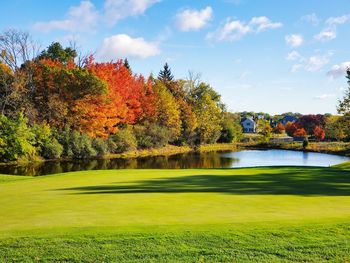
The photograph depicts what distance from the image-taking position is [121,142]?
2450 inches

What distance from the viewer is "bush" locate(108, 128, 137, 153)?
60750 millimetres

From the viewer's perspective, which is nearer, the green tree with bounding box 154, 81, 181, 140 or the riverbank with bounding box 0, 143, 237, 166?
the riverbank with bounding box 0, 143, 237, 166

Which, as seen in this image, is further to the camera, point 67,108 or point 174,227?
point 67,108

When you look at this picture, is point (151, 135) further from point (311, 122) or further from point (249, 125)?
point (249, 125)

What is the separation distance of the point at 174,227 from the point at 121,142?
54.2 meters

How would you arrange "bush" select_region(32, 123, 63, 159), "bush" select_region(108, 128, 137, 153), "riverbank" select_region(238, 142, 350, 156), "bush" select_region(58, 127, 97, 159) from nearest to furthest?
1. "bush" select_region(32, 123, 63, 159)
2. "bush" select_region(58, 127, 97, 159)
3. "bush" select_region(108, 128, 137, 153)
4. "riverbank" select_region(238, 142, 350, 156)

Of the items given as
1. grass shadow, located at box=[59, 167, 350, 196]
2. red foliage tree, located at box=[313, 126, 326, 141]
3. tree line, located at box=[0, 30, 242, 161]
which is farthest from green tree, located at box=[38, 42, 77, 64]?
red foliage tree, located at box=[313, 126, 326, 141]

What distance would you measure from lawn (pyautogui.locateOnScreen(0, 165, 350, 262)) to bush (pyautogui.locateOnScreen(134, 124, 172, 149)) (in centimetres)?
5516

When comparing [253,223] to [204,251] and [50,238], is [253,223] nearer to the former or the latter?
[204,251]

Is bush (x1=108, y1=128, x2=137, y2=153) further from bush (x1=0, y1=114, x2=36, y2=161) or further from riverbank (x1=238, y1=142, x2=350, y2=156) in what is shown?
riverbank (x1=238, y1=142, x2=350, y2=156)

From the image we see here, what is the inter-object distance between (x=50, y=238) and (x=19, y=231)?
90 cm

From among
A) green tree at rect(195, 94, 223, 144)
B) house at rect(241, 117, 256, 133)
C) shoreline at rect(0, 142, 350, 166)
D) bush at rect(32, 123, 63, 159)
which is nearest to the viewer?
bush at rect(32, 123, 63, 159)

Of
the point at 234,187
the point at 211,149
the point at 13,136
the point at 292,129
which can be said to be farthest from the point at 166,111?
the point at 292,129

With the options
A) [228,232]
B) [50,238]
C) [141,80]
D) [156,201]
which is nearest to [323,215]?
[228,232]
